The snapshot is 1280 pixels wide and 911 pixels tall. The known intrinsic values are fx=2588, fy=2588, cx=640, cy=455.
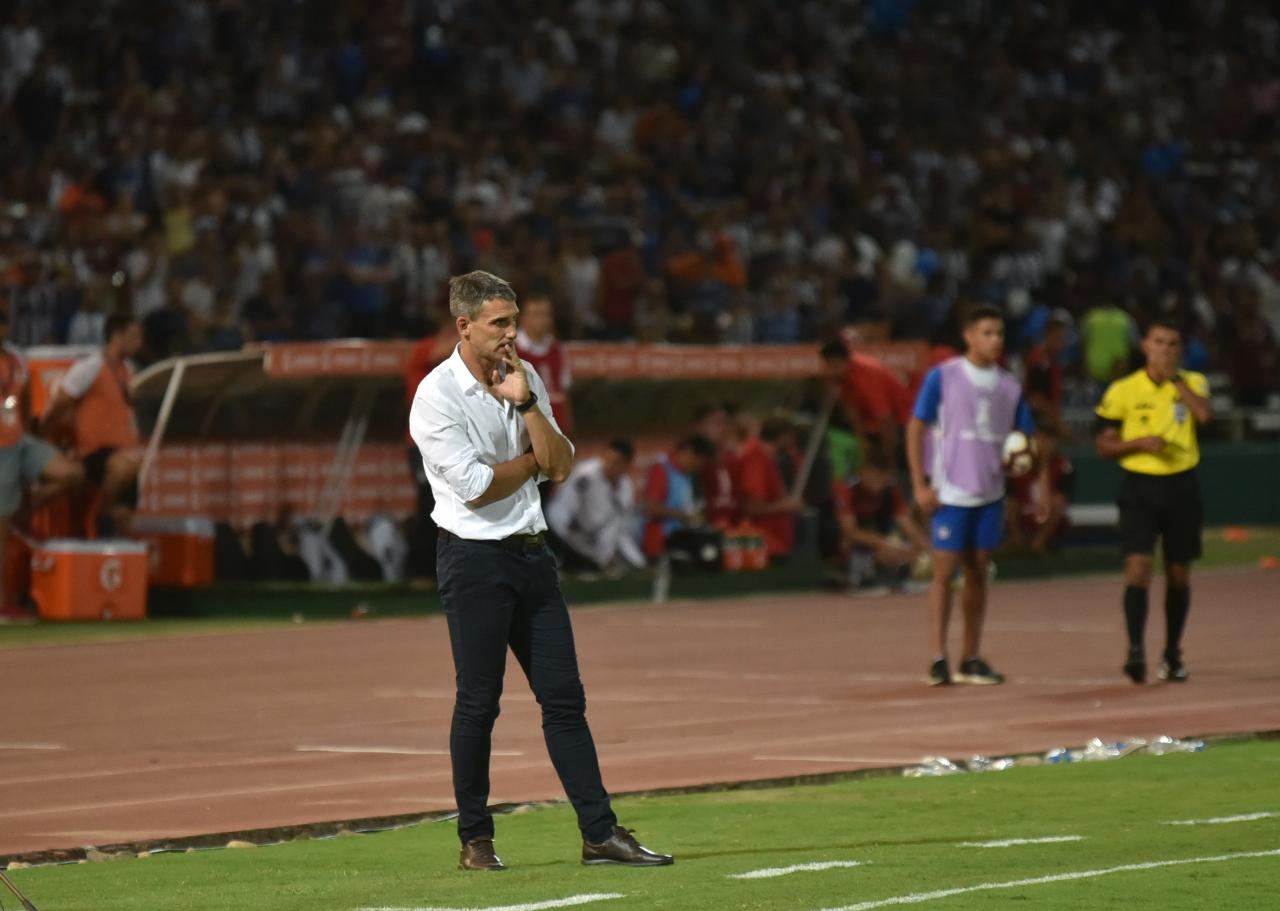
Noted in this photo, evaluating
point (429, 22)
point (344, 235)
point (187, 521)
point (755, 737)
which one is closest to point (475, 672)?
point (755, 737)

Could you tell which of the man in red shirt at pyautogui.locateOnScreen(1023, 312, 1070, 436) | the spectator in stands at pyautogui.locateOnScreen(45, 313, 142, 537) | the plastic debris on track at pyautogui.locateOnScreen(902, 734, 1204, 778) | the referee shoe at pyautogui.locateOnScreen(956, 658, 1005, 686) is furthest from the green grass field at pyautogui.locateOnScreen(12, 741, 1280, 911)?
the man in red shirt at pyautogui.locateOnScreen(1023, 312, 1070, 436)

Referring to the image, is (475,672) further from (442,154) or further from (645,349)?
(442,154)

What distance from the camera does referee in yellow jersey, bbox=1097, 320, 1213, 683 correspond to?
15016 millimetres

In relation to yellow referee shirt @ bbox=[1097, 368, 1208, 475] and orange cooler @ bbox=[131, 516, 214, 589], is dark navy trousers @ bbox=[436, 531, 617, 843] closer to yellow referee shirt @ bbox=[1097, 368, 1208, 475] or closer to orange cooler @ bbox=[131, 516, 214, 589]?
yellow referee shirt @ bbox=[1097, 368, 1208, 475]

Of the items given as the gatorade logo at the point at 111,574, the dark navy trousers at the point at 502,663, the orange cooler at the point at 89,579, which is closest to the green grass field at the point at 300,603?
the orange cooler at the point at 89,579

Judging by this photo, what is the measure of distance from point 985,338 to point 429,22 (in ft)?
52.5

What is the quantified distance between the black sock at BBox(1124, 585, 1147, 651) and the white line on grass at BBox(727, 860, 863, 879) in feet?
21.9

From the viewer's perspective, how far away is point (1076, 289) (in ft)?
110

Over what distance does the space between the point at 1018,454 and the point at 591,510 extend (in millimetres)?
7098

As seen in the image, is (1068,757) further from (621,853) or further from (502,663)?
(502,663)

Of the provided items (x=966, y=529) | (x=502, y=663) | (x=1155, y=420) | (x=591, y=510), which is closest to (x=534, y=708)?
(x=966, y=529)

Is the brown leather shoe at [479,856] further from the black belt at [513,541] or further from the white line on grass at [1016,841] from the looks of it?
the white line on grass at [1016,841]

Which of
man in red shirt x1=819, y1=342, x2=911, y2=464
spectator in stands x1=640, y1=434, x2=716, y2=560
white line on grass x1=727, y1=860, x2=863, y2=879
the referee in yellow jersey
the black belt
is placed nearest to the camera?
white line on grass x1=727, y1=860, x2=863, y2=879

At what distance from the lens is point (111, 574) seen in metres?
19.7
